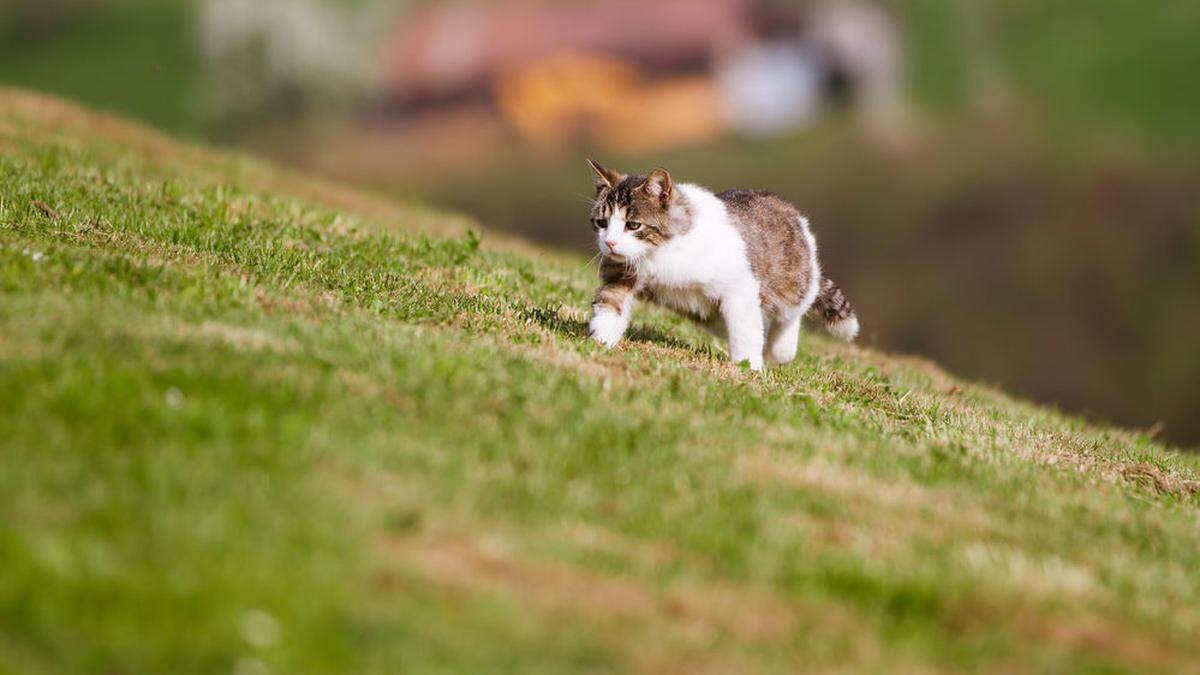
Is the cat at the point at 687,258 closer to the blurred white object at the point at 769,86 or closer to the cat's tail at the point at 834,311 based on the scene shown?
the cat's tail at the point at 834,311

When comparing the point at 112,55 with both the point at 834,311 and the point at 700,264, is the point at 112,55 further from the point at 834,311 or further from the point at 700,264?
the point at 700,264

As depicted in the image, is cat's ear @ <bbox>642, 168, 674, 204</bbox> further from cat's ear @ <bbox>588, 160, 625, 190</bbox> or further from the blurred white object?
the blurred white object

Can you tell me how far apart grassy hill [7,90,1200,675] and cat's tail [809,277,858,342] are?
6.51 ft

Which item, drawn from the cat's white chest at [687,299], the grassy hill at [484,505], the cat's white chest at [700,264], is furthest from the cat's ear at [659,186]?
the grassy hill at [484,505]

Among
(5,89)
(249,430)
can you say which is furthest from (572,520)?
(5,89)

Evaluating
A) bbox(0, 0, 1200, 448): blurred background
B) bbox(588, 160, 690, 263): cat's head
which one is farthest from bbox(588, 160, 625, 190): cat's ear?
bbox(0, 0, 1200, 448): blurred background

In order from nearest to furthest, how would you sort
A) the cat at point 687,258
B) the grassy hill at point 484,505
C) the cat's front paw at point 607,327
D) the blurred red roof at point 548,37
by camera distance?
the grassy hill at point 484,505, the cat at point 687,258, the cat's front paw at point 607,327, the blurred red roof at point 548,37

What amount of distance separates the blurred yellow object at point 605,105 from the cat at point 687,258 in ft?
125

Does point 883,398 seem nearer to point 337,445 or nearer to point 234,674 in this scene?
point 337,445

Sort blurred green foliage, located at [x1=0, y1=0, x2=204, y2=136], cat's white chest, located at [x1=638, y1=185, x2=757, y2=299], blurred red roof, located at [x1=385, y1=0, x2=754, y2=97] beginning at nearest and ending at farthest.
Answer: cat's white chest, located at [x1=638, y1=185, x2=757, y2=299] → blurred red roof, located at [x1=385, y1=0, x2=754, y2=97] → blurred green foliage, located at [x1=0, y1=0, x2=204, y2=136]

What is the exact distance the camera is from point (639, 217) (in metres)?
10.4

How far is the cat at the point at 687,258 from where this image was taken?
10.5 meters

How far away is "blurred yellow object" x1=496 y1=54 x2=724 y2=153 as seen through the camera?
50.0 metres

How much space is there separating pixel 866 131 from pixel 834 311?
110ft
